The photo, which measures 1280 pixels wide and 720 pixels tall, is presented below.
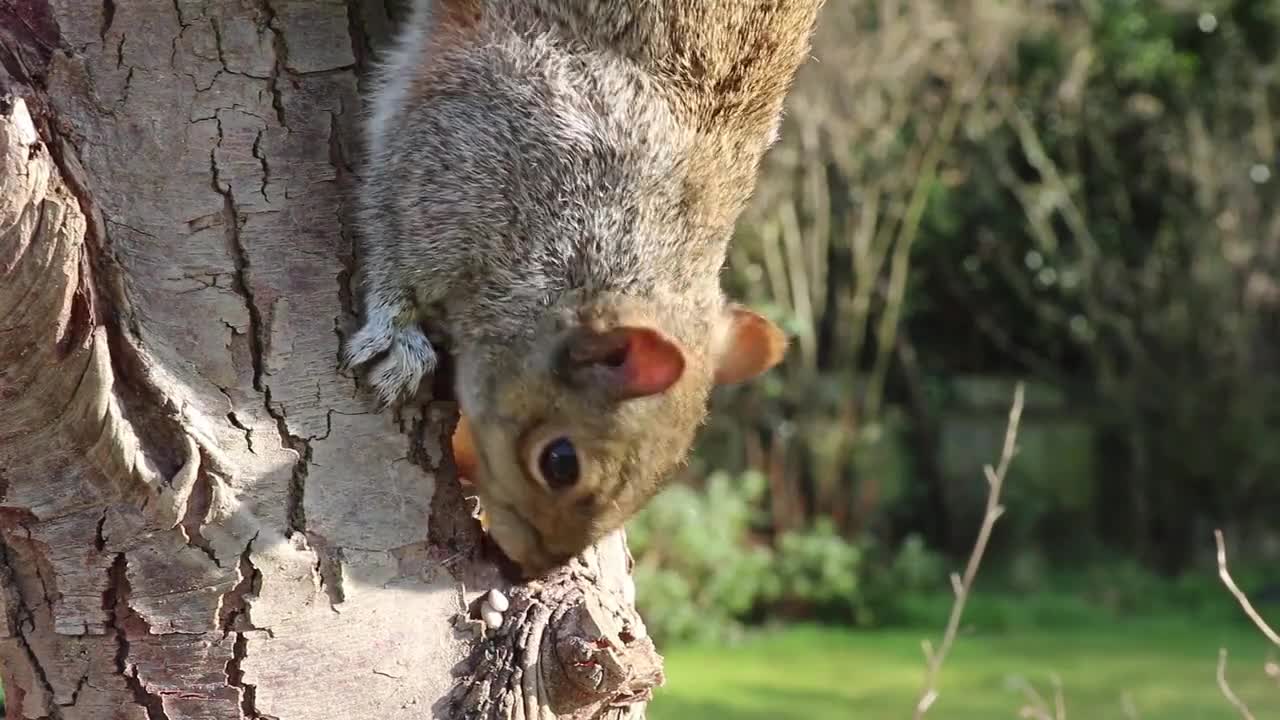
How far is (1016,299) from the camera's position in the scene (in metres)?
8.69

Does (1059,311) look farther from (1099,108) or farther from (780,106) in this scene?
(780,106)

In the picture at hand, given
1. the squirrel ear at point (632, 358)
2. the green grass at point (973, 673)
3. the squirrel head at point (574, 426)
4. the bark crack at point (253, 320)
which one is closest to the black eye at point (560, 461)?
the squirrel head at point (574, 426)

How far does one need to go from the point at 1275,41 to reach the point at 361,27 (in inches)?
321

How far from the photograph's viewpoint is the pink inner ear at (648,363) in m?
1.86

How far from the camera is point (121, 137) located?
1.53 meters

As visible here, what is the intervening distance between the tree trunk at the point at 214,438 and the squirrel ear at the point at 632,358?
323 mm

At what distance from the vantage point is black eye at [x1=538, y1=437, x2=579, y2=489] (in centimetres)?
201

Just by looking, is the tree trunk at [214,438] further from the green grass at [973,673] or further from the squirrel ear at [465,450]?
the green grass at [973,673]

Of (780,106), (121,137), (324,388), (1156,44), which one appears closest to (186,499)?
(324,388)

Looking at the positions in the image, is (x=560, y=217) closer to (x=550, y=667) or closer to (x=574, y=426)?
(x=574, y=426)

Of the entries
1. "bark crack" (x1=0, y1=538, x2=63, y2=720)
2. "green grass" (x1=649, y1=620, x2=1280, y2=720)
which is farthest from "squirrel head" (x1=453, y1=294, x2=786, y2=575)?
"green grass" (x1=649, y1=620, x2=1280, y2=720)

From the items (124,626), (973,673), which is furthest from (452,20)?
(973,673)

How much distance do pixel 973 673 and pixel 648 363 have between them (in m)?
4.78

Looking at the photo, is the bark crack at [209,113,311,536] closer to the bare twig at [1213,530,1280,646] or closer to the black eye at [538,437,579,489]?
the black eye at [538,437,579,489]
